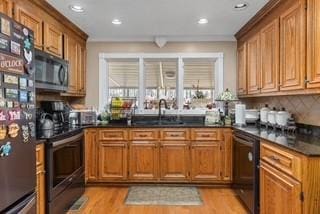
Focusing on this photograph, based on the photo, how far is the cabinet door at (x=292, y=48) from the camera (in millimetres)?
2754

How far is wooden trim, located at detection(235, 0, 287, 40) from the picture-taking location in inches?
131

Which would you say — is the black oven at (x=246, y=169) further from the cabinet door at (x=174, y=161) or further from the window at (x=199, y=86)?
the window at (x=199, y=86)

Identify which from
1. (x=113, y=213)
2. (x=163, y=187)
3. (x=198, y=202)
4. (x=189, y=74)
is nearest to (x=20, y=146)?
(x=113, y=213)

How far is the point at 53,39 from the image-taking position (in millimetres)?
3809

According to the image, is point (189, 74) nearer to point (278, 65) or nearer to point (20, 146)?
point (278, 65)

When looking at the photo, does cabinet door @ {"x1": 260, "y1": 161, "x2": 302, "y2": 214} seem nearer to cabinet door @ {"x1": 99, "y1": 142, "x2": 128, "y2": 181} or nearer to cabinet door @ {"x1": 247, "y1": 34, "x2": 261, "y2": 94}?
cabinet door @ {"x1": 247, "y1": 34, "x2": 261, "y2": 94}

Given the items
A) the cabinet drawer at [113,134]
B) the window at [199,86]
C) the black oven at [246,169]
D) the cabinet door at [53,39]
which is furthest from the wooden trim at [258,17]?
the cabinet door at [53,39]

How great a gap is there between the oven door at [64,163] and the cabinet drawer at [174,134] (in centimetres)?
114

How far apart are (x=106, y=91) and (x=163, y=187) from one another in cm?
192

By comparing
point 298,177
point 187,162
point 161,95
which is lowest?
point 187,162

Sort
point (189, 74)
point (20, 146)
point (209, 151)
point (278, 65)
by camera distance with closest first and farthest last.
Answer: point (20, 146) → point (278, 65) → point (209, 151) → point (189, 74)

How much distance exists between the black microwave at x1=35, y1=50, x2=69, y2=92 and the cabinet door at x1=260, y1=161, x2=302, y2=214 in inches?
91.4

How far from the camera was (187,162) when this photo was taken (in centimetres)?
446

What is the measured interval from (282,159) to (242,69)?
8.49ft
